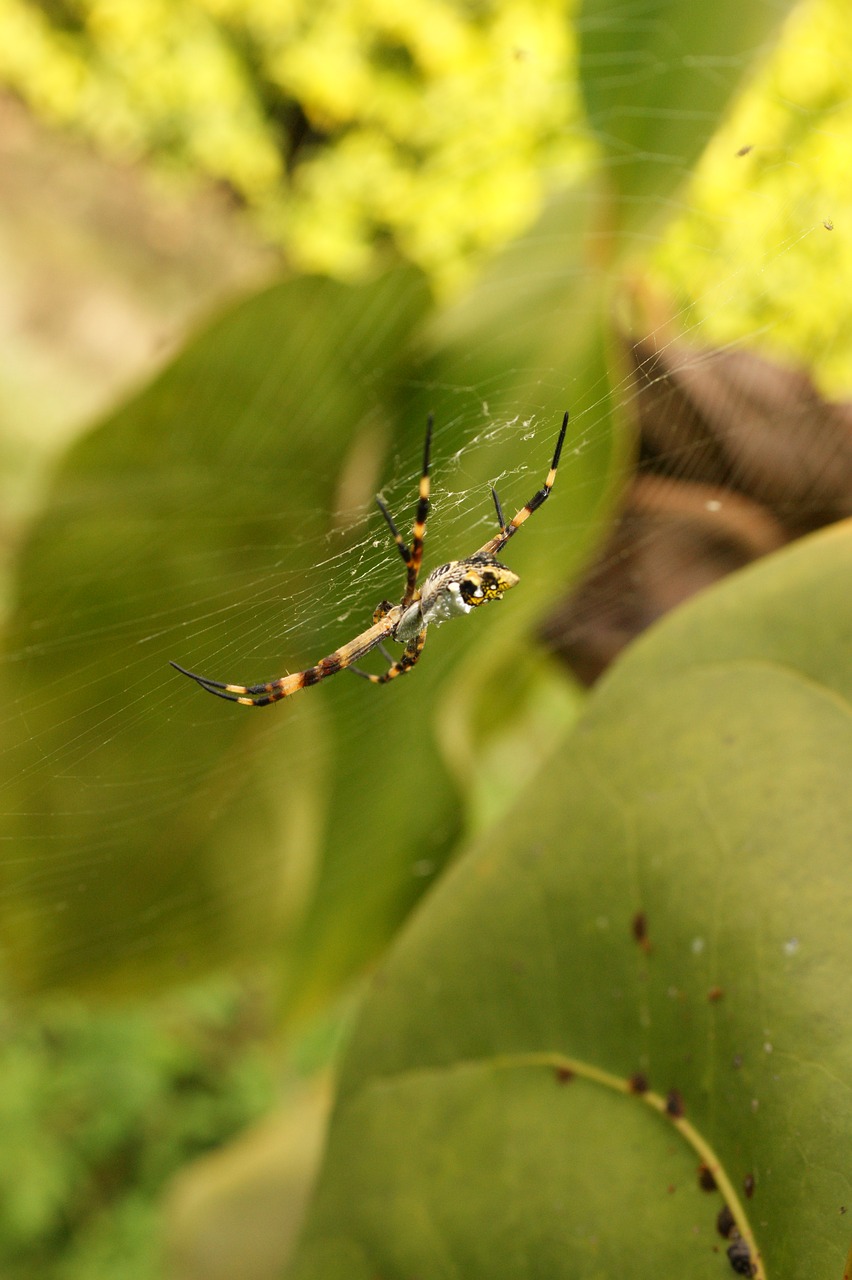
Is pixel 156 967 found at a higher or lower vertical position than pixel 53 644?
lower

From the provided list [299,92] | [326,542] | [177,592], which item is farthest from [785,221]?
[299,92]

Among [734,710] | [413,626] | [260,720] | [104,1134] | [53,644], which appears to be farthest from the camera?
[104,1134]

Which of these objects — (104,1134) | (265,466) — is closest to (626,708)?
(265,466)

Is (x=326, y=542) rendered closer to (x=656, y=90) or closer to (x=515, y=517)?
(x=515, y=517)

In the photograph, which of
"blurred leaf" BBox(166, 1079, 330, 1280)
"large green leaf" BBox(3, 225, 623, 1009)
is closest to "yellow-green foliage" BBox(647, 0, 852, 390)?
"large green leaf" BBox(3, 225, 623, 1009)

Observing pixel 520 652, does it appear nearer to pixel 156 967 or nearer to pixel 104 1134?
pixel 156 967

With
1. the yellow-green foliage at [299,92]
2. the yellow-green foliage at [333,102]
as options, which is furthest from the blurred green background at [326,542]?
the yellow-green foliage at [299,92]

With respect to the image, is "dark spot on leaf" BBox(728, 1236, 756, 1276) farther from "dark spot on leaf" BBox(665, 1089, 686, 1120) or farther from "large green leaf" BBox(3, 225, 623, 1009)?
"large green leaf" BBox(3, 225, 623, 1009)
